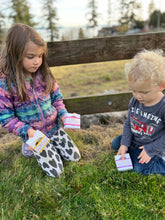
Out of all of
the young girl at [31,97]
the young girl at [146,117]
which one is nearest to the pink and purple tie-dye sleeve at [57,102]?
the young girl at [31,97]

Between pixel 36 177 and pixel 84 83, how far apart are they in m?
4.60

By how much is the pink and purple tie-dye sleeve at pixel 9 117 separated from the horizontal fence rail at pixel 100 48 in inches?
33.1

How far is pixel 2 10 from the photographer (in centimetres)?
1712

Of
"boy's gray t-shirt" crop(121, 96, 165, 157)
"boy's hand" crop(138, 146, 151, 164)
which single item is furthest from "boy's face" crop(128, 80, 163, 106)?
"boy's hand" crop(138, 146, 151, 164)

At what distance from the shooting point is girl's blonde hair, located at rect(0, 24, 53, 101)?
197cm

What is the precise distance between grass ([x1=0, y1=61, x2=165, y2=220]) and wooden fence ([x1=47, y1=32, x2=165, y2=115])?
0.66 metres

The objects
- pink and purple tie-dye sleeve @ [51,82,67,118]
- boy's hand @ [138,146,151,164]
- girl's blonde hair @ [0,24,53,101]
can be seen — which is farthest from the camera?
pink and purple tie-dye sleeve @ [51,82,67,118]

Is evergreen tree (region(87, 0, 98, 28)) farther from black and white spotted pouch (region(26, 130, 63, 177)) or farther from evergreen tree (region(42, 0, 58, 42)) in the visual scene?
black and white spotted pouch (region(26, 130, 63, 177))

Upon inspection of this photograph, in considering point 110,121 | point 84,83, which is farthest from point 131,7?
point 110,121

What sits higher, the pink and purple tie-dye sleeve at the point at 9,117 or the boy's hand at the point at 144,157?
the pink and purple tie-dye sleeve at the point at 9,117

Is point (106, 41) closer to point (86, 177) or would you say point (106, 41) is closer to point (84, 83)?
point (86, 177)

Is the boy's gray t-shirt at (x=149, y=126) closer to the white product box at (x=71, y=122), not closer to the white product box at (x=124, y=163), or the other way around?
the white product box at (x=124, y=163)

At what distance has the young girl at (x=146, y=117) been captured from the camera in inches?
74.9

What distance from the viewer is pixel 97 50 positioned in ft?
9.12
